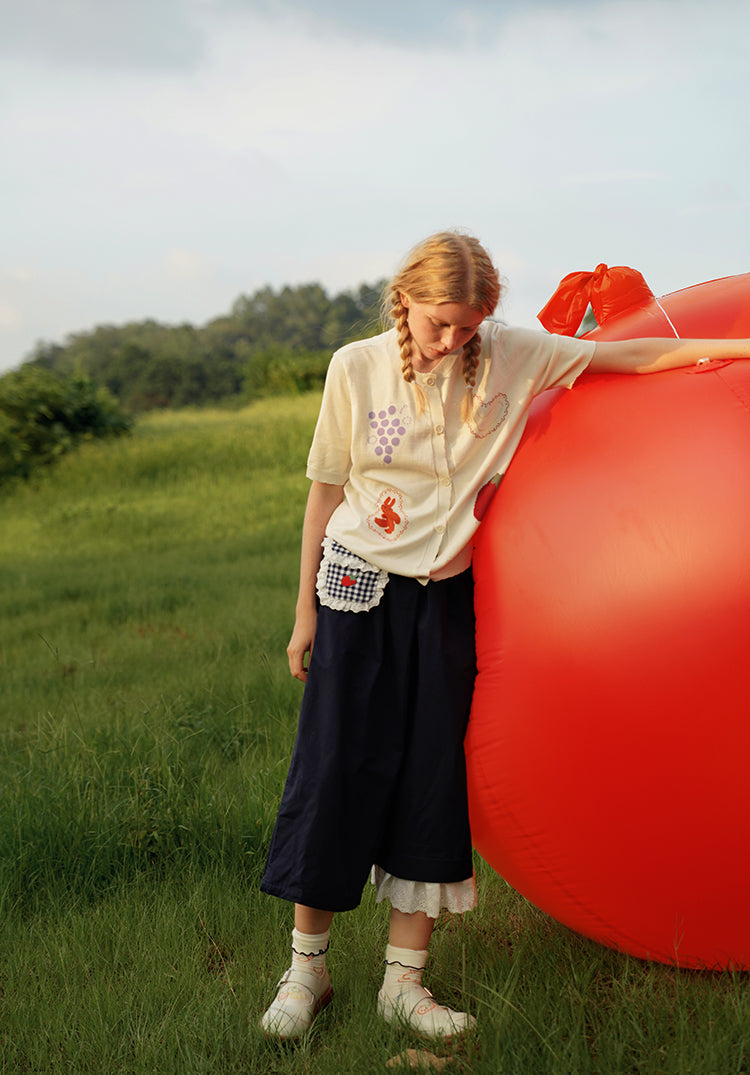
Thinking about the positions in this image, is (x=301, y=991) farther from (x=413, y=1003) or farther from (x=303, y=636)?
(x=303, y=636)

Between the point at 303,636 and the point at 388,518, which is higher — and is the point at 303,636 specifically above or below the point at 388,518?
below

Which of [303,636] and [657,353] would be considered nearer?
[657,353]

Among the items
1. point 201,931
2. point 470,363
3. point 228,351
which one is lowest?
point 201,931

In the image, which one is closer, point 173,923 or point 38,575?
point 173,923

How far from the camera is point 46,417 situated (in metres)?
15.8

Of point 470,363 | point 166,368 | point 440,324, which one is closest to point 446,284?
point 440,324

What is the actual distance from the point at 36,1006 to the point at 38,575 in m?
6.25

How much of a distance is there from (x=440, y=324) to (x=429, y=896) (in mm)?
1373

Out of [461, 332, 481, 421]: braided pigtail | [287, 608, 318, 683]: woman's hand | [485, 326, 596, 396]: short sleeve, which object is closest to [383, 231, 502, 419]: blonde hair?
[461, 332, 481, 421]: braided pigtail

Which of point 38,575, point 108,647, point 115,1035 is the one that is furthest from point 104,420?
point 115,1035

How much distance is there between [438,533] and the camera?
7.59 ft

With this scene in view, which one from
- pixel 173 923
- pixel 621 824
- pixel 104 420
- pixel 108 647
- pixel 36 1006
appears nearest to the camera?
pixel 621 824

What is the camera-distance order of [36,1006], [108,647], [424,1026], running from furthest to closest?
1. [108,647]
2. [36,1006]
3. [424,1026]

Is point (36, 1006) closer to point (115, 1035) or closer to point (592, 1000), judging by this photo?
point (115, 1035)
